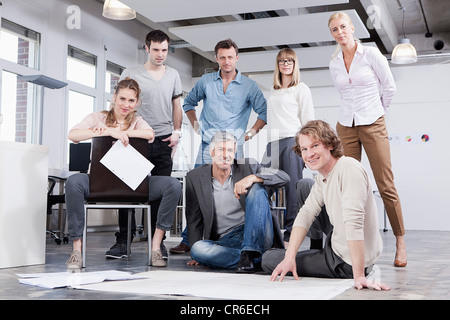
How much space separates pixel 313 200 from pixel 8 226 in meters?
1.74

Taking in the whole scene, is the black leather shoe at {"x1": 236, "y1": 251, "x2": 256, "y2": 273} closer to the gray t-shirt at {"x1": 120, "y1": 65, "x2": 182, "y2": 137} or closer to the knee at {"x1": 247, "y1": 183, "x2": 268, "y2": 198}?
the knee at {"x1": 247, "y1": 183, "x2": 268, "y2": 198}

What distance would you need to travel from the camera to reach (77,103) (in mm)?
7559

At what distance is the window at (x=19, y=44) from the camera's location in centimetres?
627

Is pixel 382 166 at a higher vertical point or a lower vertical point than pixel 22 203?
higher

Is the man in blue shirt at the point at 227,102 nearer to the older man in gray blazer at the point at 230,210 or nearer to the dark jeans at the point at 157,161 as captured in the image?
the dark jeans at the point at 157,161

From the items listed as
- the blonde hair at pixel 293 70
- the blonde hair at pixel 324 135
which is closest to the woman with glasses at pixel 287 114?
A: the blonde hair at pixel 293 70

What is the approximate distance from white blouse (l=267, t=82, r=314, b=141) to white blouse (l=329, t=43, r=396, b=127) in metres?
0.38

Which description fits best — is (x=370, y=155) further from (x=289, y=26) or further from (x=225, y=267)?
(x=289, y=26)

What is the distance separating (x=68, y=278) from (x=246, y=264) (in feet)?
2.82

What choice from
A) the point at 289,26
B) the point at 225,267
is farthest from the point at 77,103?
the point at 225,267

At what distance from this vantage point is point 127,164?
300cm

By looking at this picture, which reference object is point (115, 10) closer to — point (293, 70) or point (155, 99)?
point (155, 99)

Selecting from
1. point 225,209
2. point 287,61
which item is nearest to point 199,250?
point 225,209

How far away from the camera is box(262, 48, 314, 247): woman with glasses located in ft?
11.5
